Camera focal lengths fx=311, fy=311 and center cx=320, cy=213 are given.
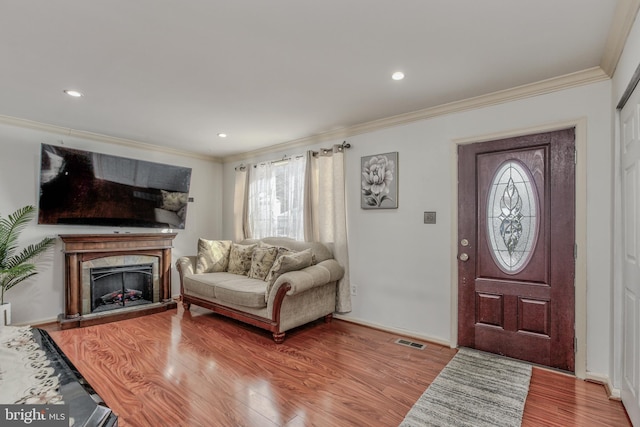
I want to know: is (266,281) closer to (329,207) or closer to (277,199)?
(329,207)

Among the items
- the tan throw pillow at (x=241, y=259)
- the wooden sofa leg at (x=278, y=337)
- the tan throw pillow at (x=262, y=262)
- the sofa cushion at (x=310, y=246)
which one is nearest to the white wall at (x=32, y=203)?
the tan throw pillow at (x=241, y=259)

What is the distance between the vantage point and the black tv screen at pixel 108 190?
3635mm

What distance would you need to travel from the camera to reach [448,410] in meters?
1.99

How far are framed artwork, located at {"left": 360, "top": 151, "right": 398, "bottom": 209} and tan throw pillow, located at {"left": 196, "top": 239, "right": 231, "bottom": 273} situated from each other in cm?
216

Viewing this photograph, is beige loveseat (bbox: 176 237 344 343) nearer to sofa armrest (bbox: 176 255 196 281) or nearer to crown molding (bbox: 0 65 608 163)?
sofa armrest (bbox: 176 255 196 281)

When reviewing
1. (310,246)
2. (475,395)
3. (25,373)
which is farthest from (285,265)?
(25,373)

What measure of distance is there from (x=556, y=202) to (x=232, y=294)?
10.5ft

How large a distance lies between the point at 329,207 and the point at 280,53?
2.11m

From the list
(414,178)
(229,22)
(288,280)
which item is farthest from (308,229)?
(229,22)

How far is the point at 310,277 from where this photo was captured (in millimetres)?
3258

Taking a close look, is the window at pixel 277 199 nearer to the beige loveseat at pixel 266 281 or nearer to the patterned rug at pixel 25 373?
the beige loveseat at pixel 266 281

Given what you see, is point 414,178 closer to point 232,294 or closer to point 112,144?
point 232,294

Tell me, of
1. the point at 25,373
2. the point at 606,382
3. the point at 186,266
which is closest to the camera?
the point at 25,373

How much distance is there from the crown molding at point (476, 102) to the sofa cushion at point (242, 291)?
1981 millimetres
